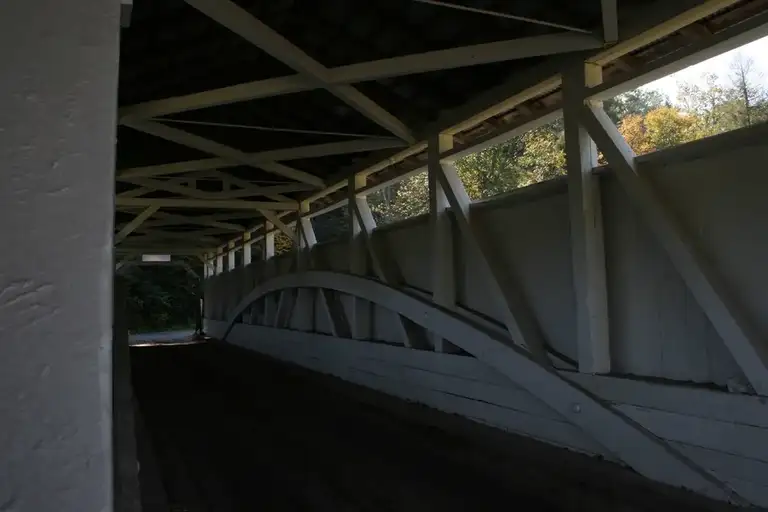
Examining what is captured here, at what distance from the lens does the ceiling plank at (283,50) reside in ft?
14.2

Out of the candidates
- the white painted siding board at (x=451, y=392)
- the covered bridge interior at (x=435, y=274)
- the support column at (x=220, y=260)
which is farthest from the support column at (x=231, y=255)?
the covered bridge interior at (x=435, y=274)

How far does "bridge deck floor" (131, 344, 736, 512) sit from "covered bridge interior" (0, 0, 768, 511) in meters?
0.03

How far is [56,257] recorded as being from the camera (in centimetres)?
78

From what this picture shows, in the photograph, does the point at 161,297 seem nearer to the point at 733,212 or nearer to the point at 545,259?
the point at 545,259

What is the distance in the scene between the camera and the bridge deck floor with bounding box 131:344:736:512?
347cm

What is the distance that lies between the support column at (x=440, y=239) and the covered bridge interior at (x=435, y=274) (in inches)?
0.9

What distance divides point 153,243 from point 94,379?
64.5ft

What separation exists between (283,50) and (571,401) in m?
3.41

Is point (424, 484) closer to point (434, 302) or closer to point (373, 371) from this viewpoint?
point (434, 302)

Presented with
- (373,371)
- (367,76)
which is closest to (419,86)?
(367,76)

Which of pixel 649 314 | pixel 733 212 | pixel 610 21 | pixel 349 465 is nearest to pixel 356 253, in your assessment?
pixel 349 465

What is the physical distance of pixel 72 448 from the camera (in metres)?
0.76

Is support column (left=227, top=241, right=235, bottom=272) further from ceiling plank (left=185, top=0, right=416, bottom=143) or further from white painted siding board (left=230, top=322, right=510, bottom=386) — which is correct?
ceiling plank (left=185, top=0, right=416, bottom=143)

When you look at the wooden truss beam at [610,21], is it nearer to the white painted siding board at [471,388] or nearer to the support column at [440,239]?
the support column at [440,239]
